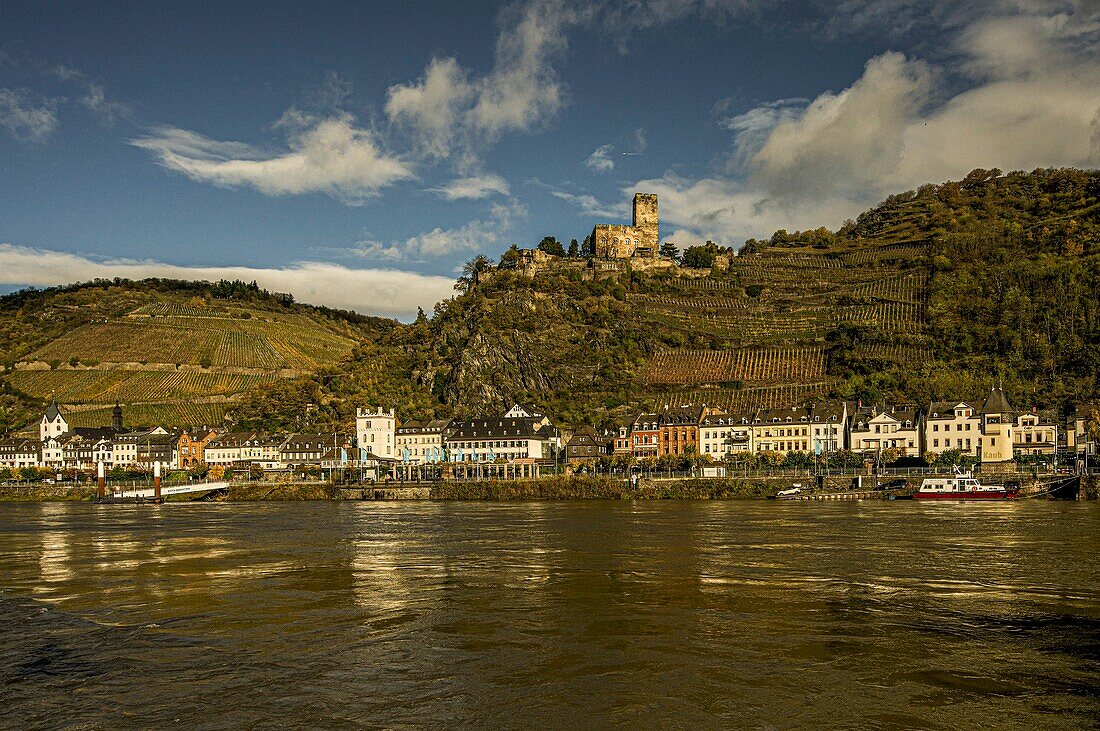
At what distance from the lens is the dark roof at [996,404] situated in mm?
87125

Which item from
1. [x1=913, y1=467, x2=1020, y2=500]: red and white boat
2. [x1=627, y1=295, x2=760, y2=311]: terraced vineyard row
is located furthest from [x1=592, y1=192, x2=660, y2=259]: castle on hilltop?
[x1=913, y1=467, x2=1020, y2=500]: red and white boat

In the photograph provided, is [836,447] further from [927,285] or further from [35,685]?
[35,685]

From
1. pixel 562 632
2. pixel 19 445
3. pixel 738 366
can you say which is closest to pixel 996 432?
pixel 738 366

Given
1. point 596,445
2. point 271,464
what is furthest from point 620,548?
point 271,464

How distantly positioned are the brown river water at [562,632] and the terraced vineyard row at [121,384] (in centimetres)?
11295

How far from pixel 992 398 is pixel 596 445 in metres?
40.7

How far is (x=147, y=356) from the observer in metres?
158

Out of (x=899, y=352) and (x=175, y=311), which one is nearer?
(x=899, y=352)

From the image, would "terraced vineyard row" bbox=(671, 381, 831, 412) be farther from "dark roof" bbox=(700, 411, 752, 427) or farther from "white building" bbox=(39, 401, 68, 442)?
"white building" bbox=(39, 401, 68, 442)

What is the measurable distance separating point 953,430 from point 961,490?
2488 centimetres

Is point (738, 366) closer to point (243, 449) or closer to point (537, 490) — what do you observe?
point (537, 490)

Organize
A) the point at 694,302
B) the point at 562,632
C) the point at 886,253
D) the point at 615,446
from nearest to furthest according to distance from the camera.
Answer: the point at 562,632, the point at 615,446, the point at 694,302, the point at 886,253

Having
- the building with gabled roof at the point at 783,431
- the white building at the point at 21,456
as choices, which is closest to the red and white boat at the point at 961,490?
the building with gabled roof at the point at 783,431

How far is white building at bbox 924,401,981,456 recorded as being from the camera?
8731 cm
